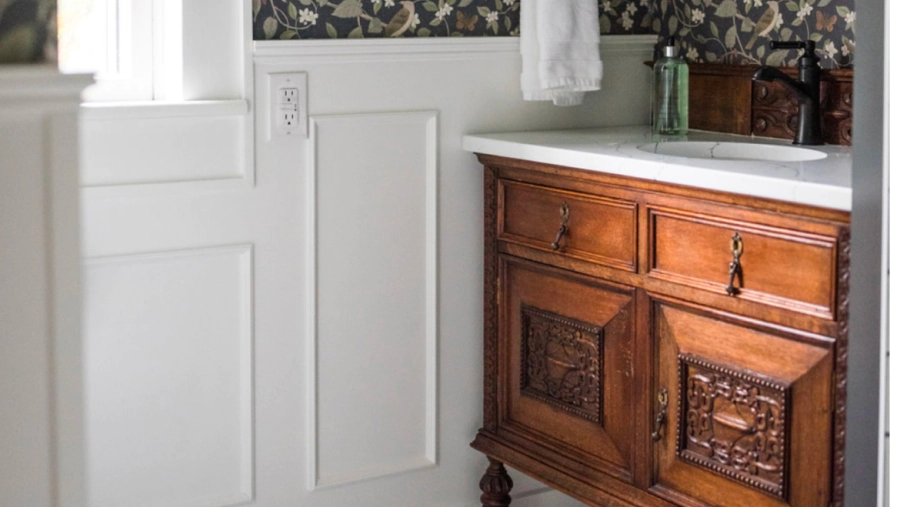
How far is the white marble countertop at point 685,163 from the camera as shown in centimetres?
187

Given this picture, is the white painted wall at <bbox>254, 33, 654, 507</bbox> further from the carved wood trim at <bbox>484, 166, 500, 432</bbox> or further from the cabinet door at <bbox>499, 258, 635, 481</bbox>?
the cabinet door at <bbox>499, 258, 635, 481</bbox>

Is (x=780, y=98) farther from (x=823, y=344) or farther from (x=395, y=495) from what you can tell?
(x=395, y=495)

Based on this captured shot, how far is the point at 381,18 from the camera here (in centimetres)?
260

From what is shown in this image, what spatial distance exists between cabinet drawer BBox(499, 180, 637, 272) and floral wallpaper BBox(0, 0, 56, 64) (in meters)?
1.66

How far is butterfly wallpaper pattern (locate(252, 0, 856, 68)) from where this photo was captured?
8.12 ft

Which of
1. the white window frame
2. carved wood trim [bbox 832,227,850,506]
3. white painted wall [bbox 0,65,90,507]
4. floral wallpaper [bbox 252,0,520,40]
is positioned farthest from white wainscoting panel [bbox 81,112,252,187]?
white painted wall [bbox 0,65,90,507]

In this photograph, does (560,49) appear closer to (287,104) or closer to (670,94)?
(670,94)

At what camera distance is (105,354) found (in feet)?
7.69

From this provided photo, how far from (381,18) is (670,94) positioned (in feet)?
2.34

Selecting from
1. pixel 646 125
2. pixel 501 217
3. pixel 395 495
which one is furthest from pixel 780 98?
pixel 395 495

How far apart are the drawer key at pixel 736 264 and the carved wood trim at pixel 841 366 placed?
21cm

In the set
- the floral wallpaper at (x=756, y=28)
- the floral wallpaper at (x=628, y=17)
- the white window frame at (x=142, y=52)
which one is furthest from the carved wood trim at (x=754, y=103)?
the white window frame at (x=142, y=52)

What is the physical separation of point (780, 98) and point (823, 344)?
0.89m

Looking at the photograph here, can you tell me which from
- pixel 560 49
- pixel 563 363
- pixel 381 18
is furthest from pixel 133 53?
pixel 563 363
